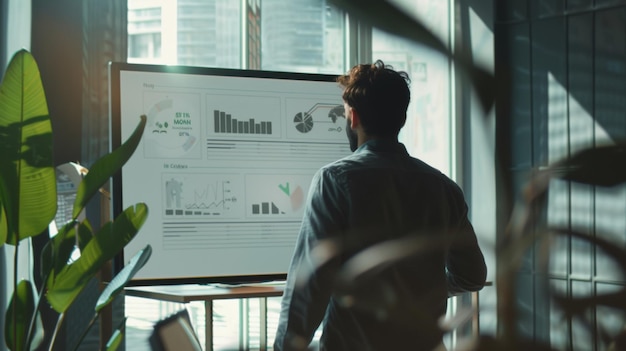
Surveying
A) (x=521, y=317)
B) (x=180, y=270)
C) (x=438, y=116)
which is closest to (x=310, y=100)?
(x=180, y=270)

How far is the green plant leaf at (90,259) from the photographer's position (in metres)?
2.25

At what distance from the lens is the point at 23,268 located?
3.36 m

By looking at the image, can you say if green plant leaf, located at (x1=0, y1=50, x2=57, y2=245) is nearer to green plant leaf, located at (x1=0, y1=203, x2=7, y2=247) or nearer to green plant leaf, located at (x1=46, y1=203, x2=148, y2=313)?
green plant leaf, located at (x1=0, y1=203, x2=7, y2=247)

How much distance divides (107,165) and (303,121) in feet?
2.85

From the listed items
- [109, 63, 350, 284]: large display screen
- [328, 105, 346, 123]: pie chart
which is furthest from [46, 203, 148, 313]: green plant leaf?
[328, 105, 346, 123]: pie chart

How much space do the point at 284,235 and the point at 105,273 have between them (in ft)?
2.09

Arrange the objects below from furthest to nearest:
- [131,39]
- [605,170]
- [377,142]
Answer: [131,39] < [377,142] < [605,170]

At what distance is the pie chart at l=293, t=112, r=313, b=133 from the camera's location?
2879 millimetres

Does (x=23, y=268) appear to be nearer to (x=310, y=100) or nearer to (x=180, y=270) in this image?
(x=180, y=270)

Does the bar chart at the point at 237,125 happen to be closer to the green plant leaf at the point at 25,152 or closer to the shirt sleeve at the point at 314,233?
the green plant leaf at the point at 25,152

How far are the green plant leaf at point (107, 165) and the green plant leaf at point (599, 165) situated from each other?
2.07 m

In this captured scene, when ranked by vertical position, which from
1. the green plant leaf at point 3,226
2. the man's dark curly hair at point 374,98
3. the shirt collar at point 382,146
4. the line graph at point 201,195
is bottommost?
the green plant leaf at point 3,226

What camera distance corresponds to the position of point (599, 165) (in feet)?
0.57

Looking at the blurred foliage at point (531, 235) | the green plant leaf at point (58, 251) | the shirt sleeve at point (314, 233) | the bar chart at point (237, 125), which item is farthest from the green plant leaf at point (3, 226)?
the blurred foliage at point (531, 235)
